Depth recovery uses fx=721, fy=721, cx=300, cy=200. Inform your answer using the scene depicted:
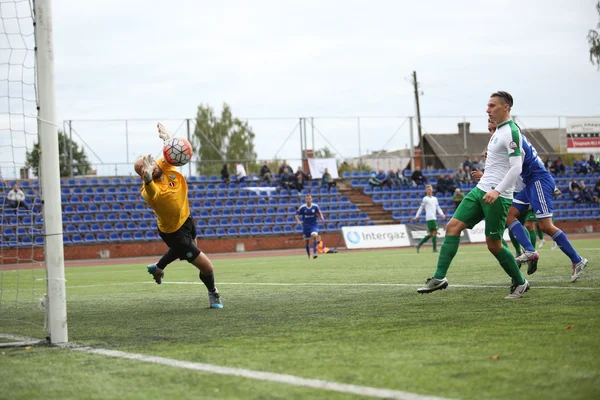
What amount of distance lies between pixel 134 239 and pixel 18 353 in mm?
27612

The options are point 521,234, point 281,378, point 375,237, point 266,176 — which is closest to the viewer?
point 281,378

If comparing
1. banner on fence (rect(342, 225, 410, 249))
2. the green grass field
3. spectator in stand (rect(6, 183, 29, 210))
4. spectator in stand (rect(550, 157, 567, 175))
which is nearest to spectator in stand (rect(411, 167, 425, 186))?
spectator in stand (rect(550, 157, 567, 175))

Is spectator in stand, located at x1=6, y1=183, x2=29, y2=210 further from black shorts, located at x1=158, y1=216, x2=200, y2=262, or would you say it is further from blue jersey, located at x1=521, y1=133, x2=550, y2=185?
blue jersey, located at x1=521, y1=133, x2=550, y2=185

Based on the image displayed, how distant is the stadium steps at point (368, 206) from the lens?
123ft

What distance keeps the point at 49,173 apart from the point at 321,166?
34225 mm

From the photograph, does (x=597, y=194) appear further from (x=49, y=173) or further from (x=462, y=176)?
(x=49, y=173)

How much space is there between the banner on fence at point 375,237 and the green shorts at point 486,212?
23299mm

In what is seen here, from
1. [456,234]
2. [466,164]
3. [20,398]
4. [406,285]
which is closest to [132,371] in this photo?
[20,398]

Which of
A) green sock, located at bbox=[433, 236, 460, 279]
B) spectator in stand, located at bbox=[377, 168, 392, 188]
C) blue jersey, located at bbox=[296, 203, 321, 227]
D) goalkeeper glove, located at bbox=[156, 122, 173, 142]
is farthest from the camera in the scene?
spectator in stand, located at bbox=[377, 168, 392, 188]

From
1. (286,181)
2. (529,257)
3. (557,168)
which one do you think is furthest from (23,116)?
(557,168)

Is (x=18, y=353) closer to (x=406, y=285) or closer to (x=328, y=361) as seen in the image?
(x=328, y=361)

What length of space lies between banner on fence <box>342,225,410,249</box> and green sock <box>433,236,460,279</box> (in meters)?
23.3

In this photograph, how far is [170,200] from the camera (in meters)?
8.30

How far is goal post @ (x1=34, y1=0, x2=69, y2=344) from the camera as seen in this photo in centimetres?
603
